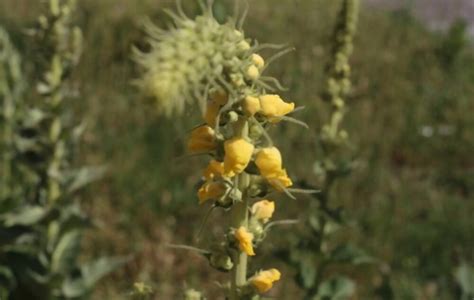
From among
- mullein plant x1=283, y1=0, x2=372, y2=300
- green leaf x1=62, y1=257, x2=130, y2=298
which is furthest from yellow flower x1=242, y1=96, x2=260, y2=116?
green leaf x1=62, y1=257, x2=130, y2=298

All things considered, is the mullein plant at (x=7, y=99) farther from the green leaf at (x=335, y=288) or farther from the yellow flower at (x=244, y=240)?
the yellow flower at (x=244, y=240)

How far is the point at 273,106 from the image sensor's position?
1845 mm

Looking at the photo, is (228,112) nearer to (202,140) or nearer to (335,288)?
(202,140)

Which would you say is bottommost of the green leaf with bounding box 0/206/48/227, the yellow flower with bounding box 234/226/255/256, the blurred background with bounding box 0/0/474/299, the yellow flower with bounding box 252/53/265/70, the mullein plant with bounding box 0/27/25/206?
the blurred background with bounding box 0/0/474/299

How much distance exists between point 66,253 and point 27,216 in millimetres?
367

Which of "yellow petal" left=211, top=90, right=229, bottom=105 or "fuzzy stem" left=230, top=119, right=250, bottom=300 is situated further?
"fuzzy stem" left=230, top=119, right=250, bottom=300

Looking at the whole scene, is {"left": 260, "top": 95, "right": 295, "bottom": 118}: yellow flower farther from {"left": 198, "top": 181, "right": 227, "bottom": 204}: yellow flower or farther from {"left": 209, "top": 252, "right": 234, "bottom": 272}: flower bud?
{"left": 209, "top": 252, "right": 234, "bottom": 272}: flower bud

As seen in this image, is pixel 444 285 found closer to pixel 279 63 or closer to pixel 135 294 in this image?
pixel 135 294

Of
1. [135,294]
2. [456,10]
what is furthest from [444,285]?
[456,10]

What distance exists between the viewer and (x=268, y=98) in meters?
1.86

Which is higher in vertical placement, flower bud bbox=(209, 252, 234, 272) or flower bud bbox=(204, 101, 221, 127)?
flower bud bbox=(204, 101, 221, 127)

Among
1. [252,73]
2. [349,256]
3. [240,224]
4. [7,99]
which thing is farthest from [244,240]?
[7,99]

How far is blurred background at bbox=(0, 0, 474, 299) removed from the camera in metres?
6.54

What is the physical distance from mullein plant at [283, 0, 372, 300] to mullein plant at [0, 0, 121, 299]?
96 centimetres
